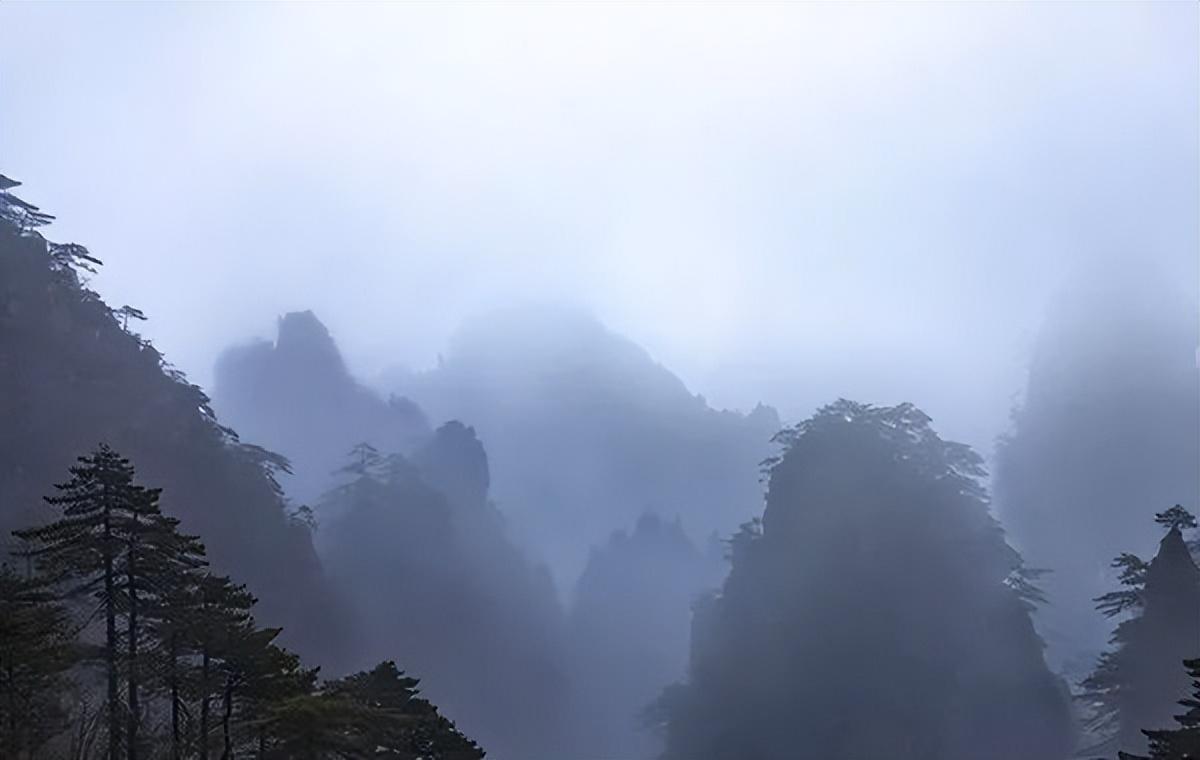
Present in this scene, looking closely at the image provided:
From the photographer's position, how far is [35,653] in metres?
21.3

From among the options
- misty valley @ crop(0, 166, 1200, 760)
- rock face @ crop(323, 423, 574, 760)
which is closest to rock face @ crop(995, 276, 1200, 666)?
misty valley @ crop(0, 166, 1200, 760)

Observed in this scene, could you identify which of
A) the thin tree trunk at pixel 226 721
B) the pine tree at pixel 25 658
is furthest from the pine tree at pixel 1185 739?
the pine tree at pixel 25 658

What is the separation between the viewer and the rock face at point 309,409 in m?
164

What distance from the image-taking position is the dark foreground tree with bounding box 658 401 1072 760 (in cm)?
6562

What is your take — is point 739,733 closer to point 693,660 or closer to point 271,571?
point 693,660

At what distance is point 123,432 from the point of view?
207ft

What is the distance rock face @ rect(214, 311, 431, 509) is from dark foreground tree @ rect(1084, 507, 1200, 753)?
127316mm

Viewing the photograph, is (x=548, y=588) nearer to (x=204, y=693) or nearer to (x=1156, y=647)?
(x=1156, y=647)

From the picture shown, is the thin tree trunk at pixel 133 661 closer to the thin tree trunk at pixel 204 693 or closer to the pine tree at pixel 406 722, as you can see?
the thin tree trunk at pixel 204 693

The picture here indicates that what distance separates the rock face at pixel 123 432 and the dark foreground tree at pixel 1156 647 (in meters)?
54.8

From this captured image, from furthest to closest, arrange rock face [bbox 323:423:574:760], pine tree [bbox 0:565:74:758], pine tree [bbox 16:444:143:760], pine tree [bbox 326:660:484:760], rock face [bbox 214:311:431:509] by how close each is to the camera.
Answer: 1. rock face [bbox 214:311:431:509]
2. rock face [bbox 323:423:574:760]
3. pine tree [bbox 326:660:484:760]
4. pine tree [bbox 16:444:143:760]
5. pine tree [bbox 0:565:74:758]

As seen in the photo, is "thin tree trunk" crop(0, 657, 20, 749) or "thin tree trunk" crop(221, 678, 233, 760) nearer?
"thin tree trunk" crop(0, 657, 20, 749)

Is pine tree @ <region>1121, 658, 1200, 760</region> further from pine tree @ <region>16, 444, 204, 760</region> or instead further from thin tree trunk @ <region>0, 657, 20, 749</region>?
thin tree trunk @ <region>0, 657, 20, 749</region>

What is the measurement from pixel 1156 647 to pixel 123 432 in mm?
61893
